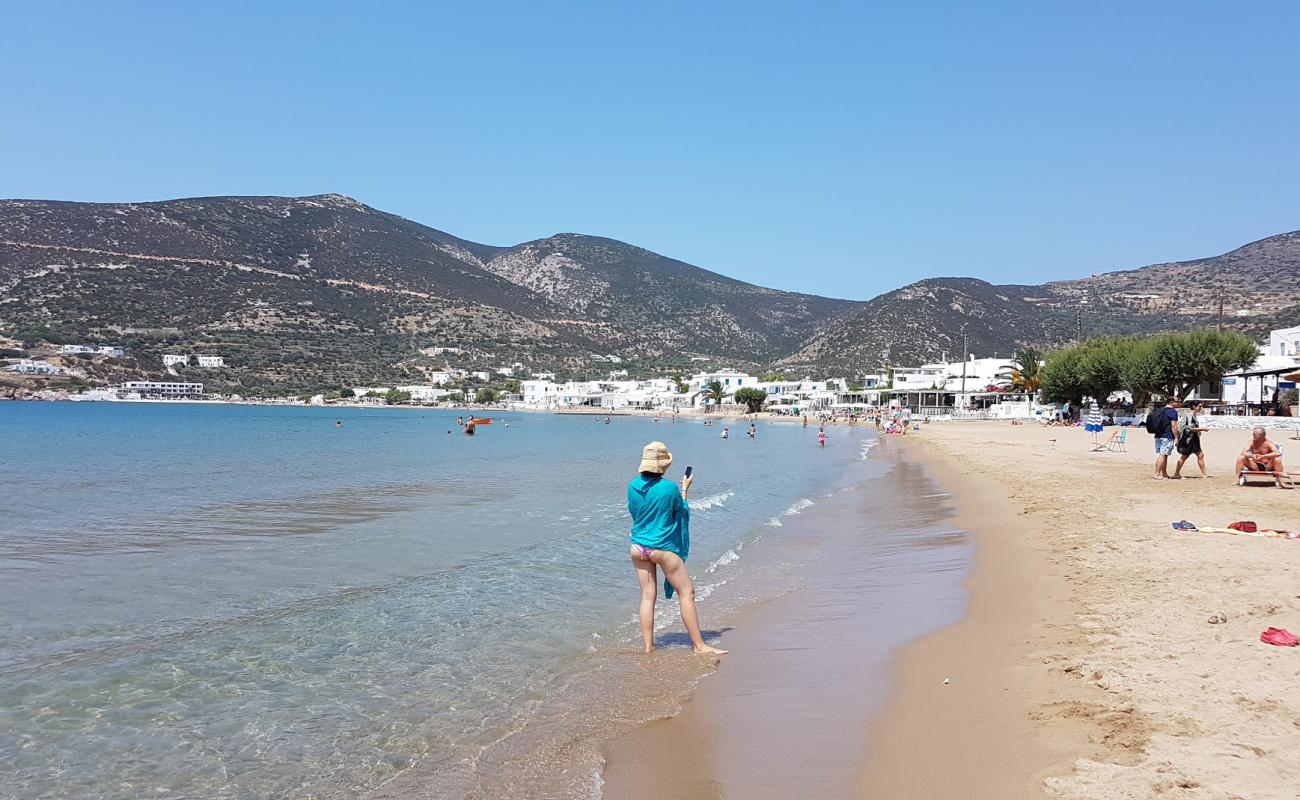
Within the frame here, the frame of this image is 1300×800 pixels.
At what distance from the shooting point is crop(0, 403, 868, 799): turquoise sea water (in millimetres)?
4766

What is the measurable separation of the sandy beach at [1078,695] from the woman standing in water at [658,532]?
0.76 metres

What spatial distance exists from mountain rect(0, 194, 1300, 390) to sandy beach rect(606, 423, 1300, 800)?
8823cm

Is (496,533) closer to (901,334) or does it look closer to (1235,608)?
(1235,608)

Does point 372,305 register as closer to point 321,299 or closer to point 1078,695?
point 321,299

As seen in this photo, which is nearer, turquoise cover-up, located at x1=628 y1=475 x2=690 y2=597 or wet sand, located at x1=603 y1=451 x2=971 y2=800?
wet sand, located at x1=603 y1=451 x2=971 y2=800

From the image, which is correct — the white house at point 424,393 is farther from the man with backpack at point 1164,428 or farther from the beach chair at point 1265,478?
the beach chair at point 1265,478

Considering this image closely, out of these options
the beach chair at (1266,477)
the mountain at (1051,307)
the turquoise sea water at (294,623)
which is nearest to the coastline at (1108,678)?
the turquoise sea water at (294,623)

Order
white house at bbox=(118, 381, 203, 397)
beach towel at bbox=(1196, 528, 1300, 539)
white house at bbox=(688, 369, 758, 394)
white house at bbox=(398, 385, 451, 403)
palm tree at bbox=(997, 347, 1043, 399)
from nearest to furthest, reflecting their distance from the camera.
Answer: beach towel at bbox=(1196, 528, 1300, 539)
palm tree at bbox=(997, 347, 1043, 399)
white house at bbox=(118, 381, 203, 397)
white house at bbox=(398, 385, 451, 403)
white house at bbox=(688, 369, 758, 394)

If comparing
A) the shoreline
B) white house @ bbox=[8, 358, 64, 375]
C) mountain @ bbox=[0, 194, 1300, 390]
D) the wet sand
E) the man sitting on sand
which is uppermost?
mountain @ bbox=[0, 194, 1300, 390]

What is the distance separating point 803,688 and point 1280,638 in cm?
292

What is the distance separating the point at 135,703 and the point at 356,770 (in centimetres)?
209

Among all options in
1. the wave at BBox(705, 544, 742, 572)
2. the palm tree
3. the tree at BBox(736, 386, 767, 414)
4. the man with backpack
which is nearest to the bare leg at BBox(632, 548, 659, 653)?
the wave at BBox(705, 544, 742, 572)

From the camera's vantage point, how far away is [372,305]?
5182 inches

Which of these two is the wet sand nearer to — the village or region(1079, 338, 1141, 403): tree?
the village
